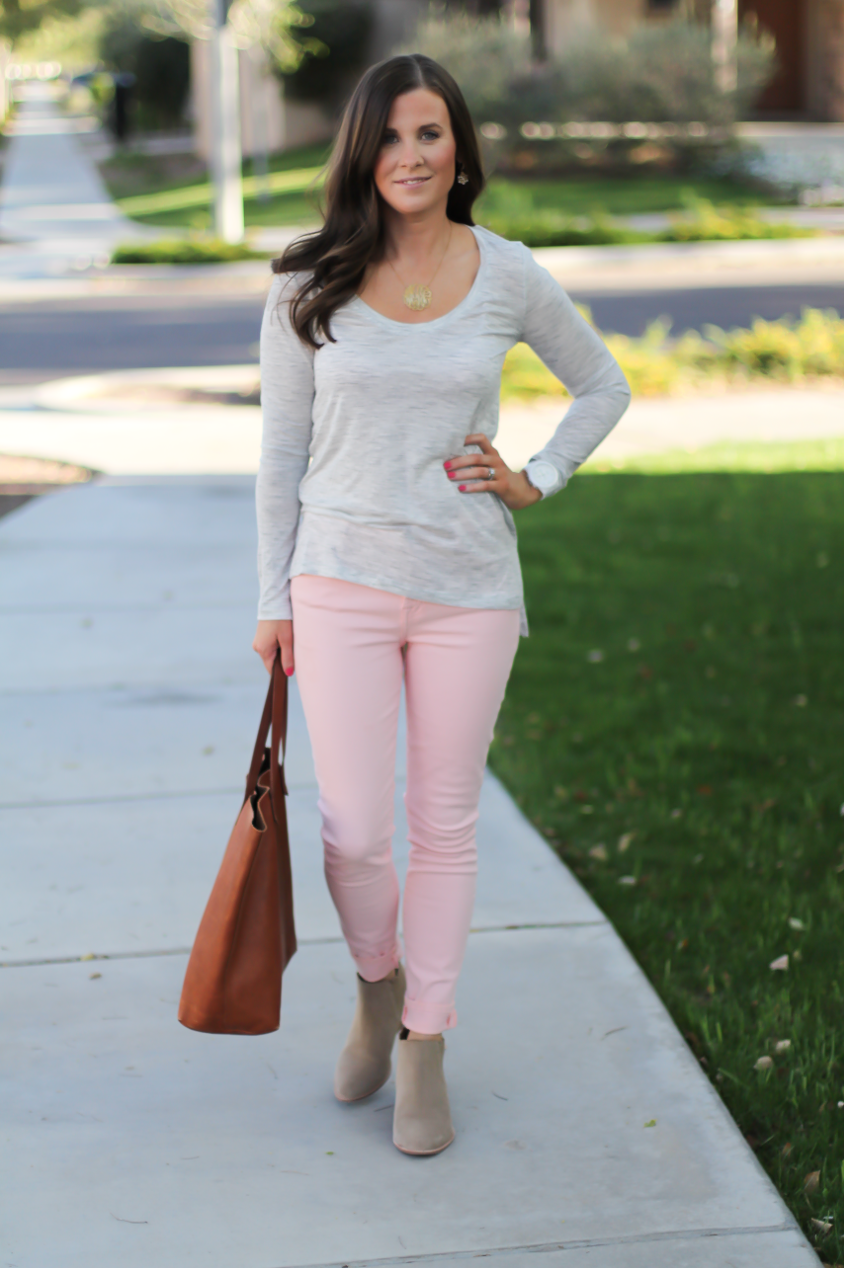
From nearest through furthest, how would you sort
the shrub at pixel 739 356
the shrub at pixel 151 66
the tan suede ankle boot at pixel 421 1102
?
the tan suede ankle boot at pixel 421 1102 → the shrub at pixel 739 356 → the shrub at pixel 151 66

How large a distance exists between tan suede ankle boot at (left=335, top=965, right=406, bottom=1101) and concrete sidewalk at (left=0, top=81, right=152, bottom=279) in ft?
63.0

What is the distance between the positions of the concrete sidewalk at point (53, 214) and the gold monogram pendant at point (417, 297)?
19.2 m

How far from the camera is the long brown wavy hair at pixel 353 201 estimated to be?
8.16 feet

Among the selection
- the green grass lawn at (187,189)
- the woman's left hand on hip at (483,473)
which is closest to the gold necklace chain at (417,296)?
the woman's left hand on hip at (483,473)

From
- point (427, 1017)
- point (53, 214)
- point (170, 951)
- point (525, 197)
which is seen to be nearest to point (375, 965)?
point (427, 1017)

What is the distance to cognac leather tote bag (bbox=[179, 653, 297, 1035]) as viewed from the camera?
2.53 m

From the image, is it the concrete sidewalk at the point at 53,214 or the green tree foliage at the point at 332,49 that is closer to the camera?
the concrete sidewalk at the point at 53,214

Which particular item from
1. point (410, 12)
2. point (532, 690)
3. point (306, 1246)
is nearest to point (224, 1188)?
point (306, 1246)

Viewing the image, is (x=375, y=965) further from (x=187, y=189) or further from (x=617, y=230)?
(x=187, y=189)

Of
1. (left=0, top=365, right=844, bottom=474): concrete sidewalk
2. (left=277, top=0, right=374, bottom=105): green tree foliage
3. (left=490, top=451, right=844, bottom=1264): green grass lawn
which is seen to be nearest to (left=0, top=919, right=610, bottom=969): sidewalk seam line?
(left=490, top=451, right=844, bottom=1264): green grass lawn

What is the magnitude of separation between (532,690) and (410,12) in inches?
1316

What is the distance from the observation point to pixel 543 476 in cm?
274

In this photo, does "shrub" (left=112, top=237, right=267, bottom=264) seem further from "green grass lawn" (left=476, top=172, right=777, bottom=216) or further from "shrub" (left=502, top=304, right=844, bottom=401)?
"shrub" (left=502, top=304, right=844, bottom=401)

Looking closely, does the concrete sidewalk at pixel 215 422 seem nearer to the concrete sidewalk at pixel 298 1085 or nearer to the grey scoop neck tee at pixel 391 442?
the concrete sidewalk at pixel 298 1085
